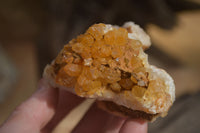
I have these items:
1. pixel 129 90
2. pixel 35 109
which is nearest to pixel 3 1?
pixel 35 109

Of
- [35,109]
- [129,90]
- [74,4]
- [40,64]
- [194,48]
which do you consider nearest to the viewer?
[129,90]

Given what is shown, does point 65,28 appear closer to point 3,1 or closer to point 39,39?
point 39,39

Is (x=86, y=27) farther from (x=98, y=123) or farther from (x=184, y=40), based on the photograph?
(x=184, y=40)

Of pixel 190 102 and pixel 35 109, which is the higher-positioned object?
pixel 35 109

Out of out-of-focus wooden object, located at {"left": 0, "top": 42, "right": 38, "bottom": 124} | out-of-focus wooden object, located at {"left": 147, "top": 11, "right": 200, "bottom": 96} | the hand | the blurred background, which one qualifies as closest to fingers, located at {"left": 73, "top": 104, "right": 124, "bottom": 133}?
the hand

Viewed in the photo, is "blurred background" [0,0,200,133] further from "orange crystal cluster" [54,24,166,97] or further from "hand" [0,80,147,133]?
"orange crystal cluster" [54,24,166,97]
